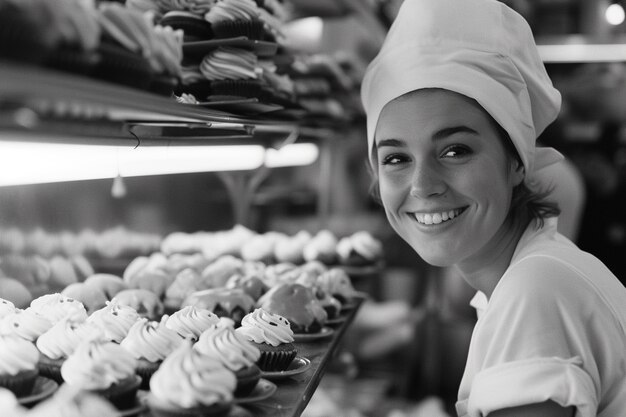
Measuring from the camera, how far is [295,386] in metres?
1.70

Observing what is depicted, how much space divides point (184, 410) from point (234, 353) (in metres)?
0.21

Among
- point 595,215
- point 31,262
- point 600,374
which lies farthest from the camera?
point 595,215

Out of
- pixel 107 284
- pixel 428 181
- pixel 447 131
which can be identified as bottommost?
pixel 107 284

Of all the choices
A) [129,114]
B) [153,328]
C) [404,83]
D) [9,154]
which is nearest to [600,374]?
[404,83]

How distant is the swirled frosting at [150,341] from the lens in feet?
5.24

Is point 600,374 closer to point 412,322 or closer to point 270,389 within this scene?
point 270,389

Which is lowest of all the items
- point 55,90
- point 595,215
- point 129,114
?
point 595,215

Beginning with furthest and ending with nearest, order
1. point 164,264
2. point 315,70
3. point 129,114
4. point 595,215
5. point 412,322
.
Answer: point 595,215, point 412,322, point 315,70, point 164,264, point 129,114

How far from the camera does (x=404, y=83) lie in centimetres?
180

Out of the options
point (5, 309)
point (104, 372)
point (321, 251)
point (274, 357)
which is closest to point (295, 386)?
point (274, 357)

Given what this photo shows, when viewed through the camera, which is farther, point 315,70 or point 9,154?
point 315,70

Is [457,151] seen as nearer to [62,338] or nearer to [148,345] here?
[148,345]

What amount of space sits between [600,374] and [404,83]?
0.81 m

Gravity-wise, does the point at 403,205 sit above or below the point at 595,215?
above
